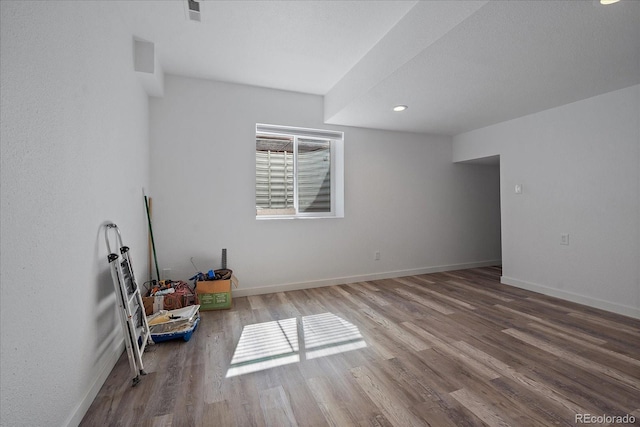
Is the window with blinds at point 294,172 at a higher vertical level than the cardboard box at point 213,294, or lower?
higher

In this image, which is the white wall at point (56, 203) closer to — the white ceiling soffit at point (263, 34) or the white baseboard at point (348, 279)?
the white ceiling soffit at point (263, 34)

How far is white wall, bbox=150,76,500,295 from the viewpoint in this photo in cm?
322

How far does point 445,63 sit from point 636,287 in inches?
111

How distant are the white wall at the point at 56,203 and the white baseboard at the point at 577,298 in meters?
4.41

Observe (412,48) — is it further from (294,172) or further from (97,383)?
(97,383)

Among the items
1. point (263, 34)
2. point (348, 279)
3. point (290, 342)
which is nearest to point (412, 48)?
point (263, 34)

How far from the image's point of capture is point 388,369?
1.91m

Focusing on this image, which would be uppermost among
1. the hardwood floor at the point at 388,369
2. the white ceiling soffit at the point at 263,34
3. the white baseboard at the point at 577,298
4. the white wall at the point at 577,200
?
the white ceiling soffit at the point at 263,34

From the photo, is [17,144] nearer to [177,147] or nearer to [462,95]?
[177,147]

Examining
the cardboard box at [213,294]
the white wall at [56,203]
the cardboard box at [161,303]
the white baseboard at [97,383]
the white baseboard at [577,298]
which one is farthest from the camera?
the cardboard box at [213,294]

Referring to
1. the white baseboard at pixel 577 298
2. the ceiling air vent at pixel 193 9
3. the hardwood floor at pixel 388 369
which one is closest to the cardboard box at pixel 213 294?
the hardwood floor at pixel 388 369

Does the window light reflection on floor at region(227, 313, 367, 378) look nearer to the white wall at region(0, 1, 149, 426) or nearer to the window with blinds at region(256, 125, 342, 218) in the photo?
the white wall at region(0, 1, 149, 426)

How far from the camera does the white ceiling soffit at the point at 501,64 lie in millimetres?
1743

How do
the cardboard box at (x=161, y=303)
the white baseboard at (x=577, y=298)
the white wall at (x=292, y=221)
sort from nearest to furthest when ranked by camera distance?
the cardboard box at (x=161, y=303)
the white baseboard at (x=577, y=298)
the white wall at (x=292, y=221)
